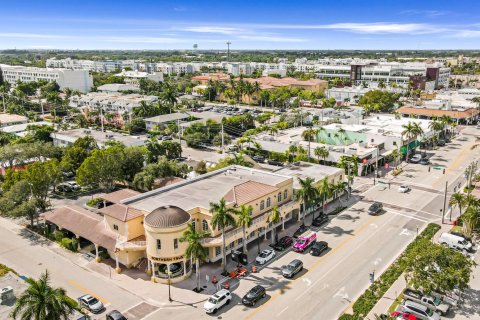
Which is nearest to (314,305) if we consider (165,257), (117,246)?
(165,257)

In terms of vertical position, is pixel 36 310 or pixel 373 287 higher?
pixel 36 310

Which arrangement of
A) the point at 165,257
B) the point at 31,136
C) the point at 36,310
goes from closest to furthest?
the point at 36,310, the point at 165,257, the point at 31,136

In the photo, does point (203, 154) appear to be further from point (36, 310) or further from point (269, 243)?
point (36, 310)

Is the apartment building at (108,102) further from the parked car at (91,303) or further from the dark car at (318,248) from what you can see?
the parked car at (91,303)

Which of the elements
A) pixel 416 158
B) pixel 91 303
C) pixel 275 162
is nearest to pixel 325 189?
pixel 275 162

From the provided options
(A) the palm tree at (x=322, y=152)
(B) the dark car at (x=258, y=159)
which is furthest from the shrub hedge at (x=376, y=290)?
(B) the dark car at (x=258, y=159)

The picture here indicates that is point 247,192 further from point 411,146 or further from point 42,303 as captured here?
point 411,146
